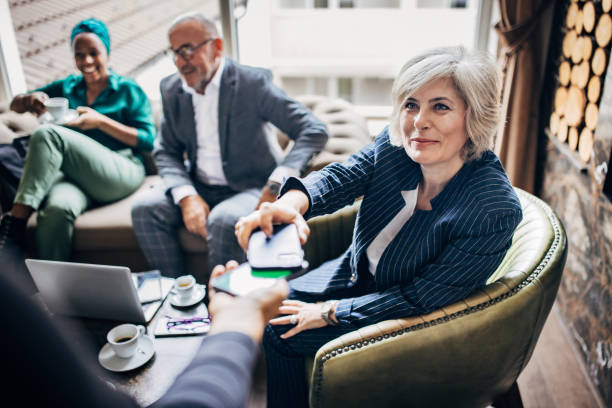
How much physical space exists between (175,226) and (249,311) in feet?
4.23

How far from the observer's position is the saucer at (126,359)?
3.92ft

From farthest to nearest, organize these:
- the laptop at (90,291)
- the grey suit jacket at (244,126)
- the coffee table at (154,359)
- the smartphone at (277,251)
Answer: the grey suit jacket at (244,126) < the laptop at (90,291) < the coffee table at (154,359) < the smartphone at (277,251)

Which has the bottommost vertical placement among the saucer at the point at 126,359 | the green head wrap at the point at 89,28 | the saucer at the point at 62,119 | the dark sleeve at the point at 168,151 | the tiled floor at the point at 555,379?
the tiled floor at the point at 555,379

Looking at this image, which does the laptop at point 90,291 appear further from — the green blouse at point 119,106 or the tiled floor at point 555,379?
the tiled floor at point 555,379

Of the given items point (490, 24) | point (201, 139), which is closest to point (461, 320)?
point (201, 139)

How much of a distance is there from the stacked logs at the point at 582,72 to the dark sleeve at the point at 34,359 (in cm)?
181

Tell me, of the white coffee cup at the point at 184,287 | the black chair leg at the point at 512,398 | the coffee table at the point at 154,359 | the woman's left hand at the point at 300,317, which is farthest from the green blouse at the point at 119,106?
the black chair leg at the point at 512,398

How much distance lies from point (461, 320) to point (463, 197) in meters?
0.30

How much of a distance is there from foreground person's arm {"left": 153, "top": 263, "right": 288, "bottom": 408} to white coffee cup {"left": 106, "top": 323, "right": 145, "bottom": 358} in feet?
1.54

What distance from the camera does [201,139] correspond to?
218 centimetres

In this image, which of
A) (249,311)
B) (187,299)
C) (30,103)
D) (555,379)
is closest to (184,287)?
(187,299)

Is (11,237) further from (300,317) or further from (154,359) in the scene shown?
(300,317)

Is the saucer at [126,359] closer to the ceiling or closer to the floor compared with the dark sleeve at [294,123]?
closer to the floor

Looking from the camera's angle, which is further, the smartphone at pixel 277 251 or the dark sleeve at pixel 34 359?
the smartphone at pixel 277 251
